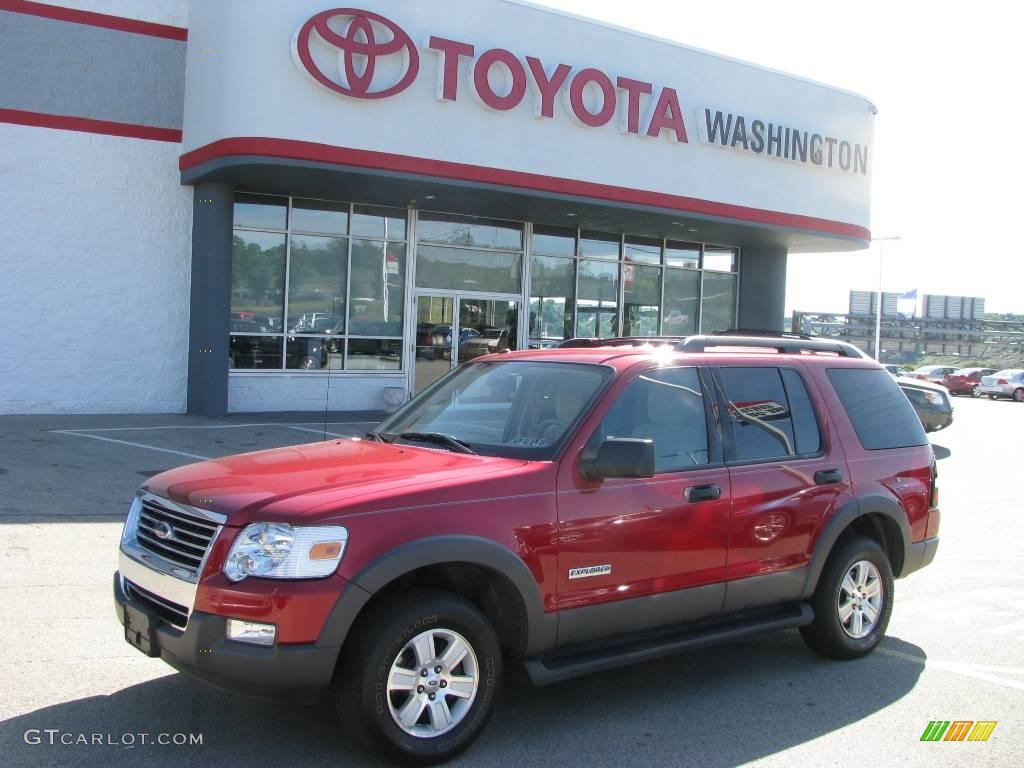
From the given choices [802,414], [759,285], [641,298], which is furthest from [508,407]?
[759,285]

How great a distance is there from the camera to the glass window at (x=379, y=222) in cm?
1819

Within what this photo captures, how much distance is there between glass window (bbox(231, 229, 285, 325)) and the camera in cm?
1708

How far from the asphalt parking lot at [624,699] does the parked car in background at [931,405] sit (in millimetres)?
11014

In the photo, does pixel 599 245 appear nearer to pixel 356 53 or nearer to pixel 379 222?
pixel 379 222

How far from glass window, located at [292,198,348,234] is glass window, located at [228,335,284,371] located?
6.96 feet

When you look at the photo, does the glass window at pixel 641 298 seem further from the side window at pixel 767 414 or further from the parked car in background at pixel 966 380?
the parked car in background at pixel 966 380

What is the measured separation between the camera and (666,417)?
503 centimetres

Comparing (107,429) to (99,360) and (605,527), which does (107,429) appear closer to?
(99,360)

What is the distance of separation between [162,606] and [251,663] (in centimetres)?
64

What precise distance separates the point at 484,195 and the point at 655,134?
12.0ft

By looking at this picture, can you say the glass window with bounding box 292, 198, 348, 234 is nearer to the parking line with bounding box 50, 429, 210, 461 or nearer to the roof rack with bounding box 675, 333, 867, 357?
the parking line with bounding box 50, 429, 210, 461

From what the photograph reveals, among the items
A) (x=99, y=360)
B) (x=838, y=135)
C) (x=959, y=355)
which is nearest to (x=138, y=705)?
(x=99, y=360)

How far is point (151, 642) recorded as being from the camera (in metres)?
4.01

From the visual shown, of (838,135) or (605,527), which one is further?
(838,135)
